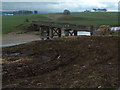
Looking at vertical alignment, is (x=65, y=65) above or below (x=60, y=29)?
below

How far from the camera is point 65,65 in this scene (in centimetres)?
1316

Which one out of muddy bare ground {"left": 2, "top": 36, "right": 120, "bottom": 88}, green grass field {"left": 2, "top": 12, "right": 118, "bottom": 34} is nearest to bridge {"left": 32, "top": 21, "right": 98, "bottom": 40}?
muddy bare ground {"left": 2, "top": 36, "right": 120, "bottom": 88}

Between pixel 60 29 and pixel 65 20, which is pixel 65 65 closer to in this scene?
pixel 60 29

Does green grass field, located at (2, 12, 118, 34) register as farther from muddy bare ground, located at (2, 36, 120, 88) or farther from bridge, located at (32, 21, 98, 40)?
muddy bare ground, located at (2, 36, 120, 88)

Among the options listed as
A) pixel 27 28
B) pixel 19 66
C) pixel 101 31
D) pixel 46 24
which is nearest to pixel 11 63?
pixel 19 66

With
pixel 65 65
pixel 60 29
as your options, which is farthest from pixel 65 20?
pixel 65 65

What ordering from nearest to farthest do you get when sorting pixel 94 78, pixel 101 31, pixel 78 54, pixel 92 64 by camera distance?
pixel 94 78, pixel 92 64, pixel 78 54, pixel 101 31

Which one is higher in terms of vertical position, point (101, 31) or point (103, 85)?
point (101, 31)

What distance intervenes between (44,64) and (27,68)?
1.24m

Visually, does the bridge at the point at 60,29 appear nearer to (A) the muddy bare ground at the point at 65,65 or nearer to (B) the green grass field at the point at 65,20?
(A) the muddy bare ground at the point at 65,65

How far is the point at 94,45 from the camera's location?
52.0ft

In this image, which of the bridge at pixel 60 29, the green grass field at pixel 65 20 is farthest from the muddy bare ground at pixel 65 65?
the green grass field at pixel 65 20

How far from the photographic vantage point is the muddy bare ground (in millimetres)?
9508

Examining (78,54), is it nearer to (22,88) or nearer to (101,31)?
(22,88)
